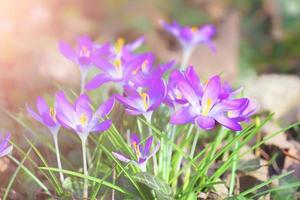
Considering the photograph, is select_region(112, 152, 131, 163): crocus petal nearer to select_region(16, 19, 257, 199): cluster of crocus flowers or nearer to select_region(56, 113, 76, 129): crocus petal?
select_region(16, 19, 257, 199): cluster of crocus flowers

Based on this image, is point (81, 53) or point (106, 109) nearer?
point (106, 109)

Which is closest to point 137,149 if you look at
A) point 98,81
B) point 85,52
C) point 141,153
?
point 141,153

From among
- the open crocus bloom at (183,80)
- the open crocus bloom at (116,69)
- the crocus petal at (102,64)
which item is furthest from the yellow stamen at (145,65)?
the open crocus bloom at (183,80)

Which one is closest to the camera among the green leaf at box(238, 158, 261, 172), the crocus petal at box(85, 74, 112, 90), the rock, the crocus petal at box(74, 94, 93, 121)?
the crocus petal at box(74, 94, 93, 121)

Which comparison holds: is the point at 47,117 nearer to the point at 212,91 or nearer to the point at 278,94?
the point at 212,91

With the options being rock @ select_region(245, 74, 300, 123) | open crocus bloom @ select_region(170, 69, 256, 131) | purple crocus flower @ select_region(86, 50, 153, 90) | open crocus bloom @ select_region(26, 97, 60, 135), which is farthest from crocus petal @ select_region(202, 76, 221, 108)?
rock @ select_region(245, 74, 300, 123)
